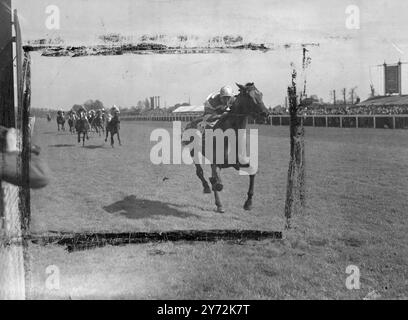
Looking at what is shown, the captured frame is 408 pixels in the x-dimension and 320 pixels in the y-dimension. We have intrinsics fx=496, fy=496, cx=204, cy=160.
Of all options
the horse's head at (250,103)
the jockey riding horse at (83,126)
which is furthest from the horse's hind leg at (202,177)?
the jockey riding horse at (83,126)

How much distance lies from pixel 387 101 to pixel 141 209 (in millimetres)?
1865

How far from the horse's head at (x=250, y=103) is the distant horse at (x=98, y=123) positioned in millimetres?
865

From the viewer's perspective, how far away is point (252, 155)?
3256 millimetres

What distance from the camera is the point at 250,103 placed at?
3.26m

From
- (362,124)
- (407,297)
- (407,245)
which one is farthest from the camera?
(362,124)

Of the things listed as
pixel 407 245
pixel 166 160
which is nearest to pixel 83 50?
pixel 166 160

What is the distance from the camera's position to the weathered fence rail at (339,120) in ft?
10.7

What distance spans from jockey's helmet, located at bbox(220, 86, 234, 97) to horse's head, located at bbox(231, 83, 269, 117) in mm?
61

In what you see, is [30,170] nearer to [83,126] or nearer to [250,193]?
[83,126]

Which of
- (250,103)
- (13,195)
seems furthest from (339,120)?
(13,195)

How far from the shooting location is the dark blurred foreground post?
127 inches

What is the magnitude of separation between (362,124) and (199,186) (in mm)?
1353

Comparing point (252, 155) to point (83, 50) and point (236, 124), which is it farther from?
point (83, 50)

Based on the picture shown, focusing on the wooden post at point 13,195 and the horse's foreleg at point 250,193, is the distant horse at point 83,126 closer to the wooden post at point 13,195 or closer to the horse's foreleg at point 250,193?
the wooden post at point 13,195
